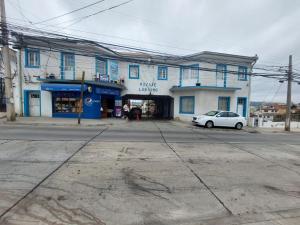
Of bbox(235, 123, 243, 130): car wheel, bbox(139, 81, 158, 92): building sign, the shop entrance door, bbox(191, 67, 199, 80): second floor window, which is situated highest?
bbox(191, 67, 199, 80): second floor window

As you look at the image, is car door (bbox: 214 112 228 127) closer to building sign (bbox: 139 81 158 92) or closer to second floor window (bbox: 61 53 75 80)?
building sign (bbox: 139 81 158 92)

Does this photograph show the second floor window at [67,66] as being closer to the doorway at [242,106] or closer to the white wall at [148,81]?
the white wall at [148,81]

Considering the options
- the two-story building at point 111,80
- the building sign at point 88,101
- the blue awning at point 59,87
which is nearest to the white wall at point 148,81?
the two-story building at point 111,80

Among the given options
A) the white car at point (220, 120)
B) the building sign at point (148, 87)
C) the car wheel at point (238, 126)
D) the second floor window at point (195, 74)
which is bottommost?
the car wheel at point (238, 126)

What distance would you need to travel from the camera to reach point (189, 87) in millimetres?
21188

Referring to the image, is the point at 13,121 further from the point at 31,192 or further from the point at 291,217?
the point at 291,217

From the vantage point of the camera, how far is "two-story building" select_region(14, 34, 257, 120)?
18.4m

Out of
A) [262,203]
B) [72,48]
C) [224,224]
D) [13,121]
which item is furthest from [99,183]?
[72,48]

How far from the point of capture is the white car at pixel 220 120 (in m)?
17.5

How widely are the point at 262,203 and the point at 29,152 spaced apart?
7298 mm

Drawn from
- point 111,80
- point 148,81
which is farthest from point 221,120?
point 111,80

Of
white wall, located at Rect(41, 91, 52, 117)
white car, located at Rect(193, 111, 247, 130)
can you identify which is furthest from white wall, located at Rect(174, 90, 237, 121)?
white wall, located at Rect(41, 91, 52, 117)

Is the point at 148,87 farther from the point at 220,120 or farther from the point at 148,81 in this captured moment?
the point at 220,120

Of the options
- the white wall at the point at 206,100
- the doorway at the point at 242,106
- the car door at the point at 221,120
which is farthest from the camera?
the doorway at the point at 242,106
